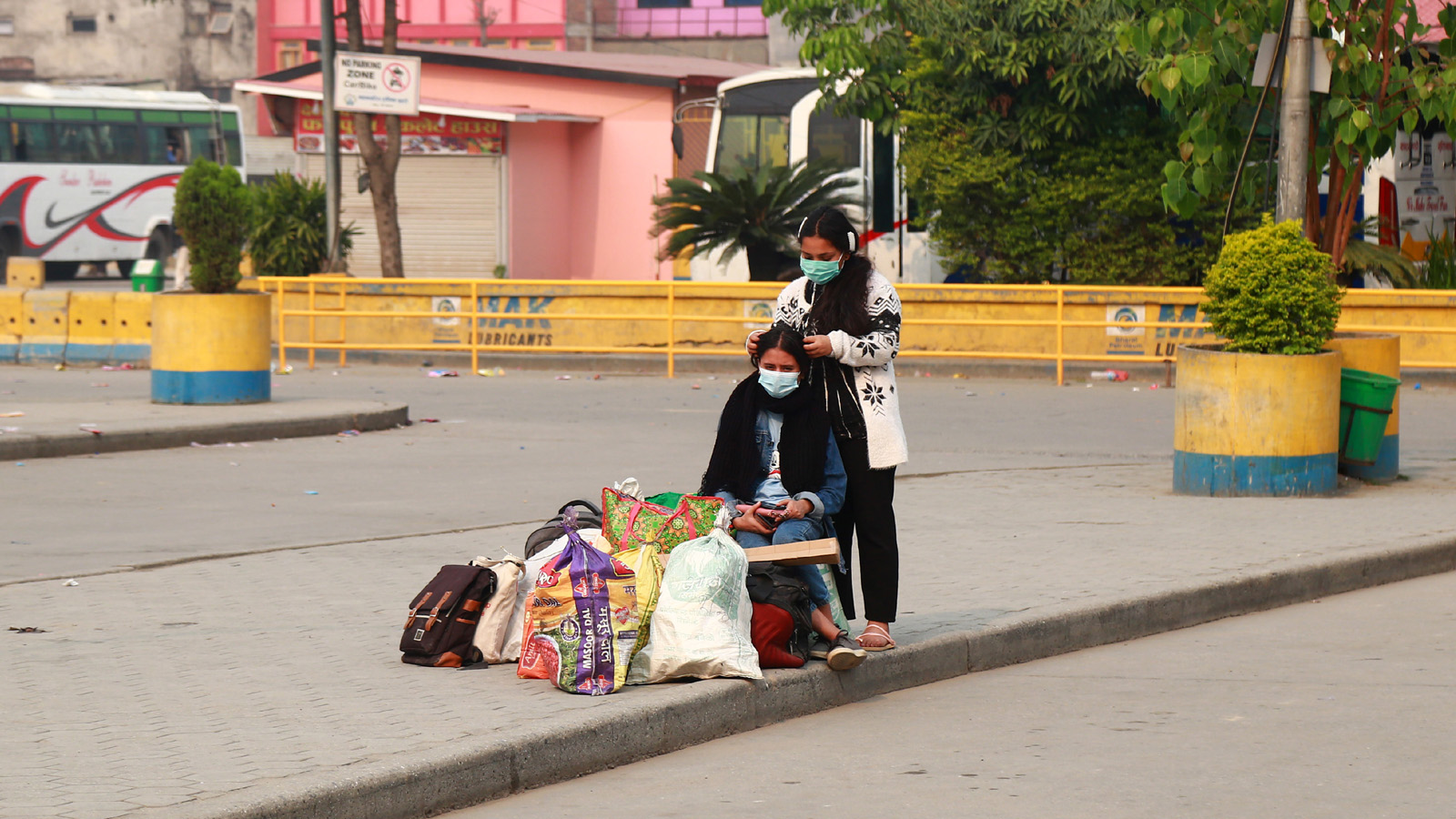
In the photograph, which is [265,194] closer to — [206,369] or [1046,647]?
[206,369]

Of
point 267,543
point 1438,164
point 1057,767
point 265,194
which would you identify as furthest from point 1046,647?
point 265,194

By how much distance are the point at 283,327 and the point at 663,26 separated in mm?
42771

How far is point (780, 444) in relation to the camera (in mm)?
6398

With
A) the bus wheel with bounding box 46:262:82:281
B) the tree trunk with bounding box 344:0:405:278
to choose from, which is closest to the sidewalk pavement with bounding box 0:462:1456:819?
the tree trunk with bounding box 344:0:405:278

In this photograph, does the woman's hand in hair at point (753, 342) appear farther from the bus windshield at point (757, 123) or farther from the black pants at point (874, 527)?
the bus windshield at point (757, 123)

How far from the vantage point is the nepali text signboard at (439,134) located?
112 ft

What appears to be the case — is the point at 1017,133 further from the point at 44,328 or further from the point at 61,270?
the point at 61,270

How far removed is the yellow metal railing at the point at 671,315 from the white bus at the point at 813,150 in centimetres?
282

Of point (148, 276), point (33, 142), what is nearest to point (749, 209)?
point (148, 276)

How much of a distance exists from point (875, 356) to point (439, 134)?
29.0 metres

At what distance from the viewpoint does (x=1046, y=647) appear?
7.18 metres

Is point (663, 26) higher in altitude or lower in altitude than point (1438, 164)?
higher

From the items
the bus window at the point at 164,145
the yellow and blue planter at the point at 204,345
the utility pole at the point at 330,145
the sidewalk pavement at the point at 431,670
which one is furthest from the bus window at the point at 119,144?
the sidewalk pavement at the point at 431,670

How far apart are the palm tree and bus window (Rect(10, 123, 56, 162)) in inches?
898
